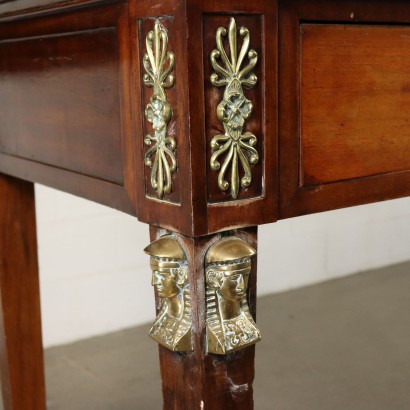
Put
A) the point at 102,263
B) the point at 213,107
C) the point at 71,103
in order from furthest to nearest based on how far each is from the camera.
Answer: the point at 102,263 < the point at 71,103 < the point at 213,107

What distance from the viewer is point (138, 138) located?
57 centimetres

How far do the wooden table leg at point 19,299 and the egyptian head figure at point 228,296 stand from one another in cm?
54

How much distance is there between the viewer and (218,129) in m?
0.52

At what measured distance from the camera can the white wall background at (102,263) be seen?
171 cm

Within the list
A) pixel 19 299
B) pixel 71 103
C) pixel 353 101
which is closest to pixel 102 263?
pixel 19 299

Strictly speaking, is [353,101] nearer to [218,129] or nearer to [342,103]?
[342,103]

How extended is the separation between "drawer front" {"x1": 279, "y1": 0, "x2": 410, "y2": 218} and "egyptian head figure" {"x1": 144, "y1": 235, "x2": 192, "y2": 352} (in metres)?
0.10

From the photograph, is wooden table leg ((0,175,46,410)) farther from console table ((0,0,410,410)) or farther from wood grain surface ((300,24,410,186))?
wood grain surface ((300,24,410,186))

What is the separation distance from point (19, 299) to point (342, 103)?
612 millimetres

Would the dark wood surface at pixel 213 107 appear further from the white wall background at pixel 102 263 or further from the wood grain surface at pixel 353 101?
the white wall background at pixel 102 263

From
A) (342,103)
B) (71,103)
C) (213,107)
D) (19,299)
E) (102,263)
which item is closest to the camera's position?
(213,107)

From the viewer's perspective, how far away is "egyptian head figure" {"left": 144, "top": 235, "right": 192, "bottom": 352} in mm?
549

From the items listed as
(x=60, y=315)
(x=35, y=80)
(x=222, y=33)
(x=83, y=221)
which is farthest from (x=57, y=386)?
(x=222, y=33)

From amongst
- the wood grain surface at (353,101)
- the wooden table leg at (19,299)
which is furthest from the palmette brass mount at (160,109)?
the wooden table leg at (19,299)
